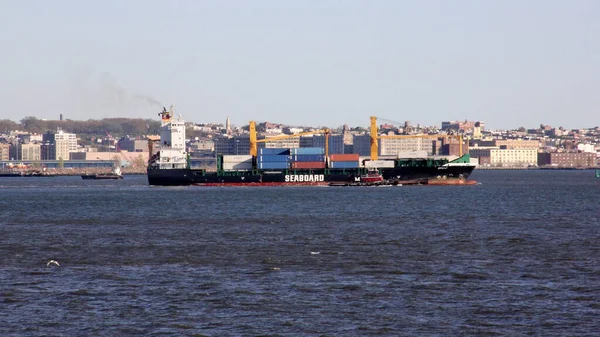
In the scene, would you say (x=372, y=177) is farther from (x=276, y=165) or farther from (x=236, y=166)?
(x=236, y=166)

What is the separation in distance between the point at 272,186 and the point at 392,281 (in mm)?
94537

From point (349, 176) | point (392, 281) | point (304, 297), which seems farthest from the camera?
point (349, 176)

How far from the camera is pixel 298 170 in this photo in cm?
12469

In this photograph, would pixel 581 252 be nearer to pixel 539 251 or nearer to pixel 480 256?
pixel 539 251

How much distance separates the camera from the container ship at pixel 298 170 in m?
122

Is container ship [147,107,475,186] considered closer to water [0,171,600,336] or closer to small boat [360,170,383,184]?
small boat [360,170,383,184]

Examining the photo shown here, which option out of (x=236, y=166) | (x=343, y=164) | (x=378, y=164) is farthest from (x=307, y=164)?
(x=236, y=166)

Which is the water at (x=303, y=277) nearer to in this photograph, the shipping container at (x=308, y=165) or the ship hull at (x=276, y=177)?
the ship hull at (x=276, y=177)

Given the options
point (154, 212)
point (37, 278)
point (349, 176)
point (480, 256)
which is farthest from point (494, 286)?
point (349, 176)

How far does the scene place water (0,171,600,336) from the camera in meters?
25.0

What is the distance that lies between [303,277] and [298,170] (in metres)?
92.2

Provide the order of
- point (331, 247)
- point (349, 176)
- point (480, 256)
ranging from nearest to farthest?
point (480, 256) < point (331, 247) < point (349, 176)

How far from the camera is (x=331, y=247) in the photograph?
1658 inches

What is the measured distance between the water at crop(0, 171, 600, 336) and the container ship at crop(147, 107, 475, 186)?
61.0 metres
